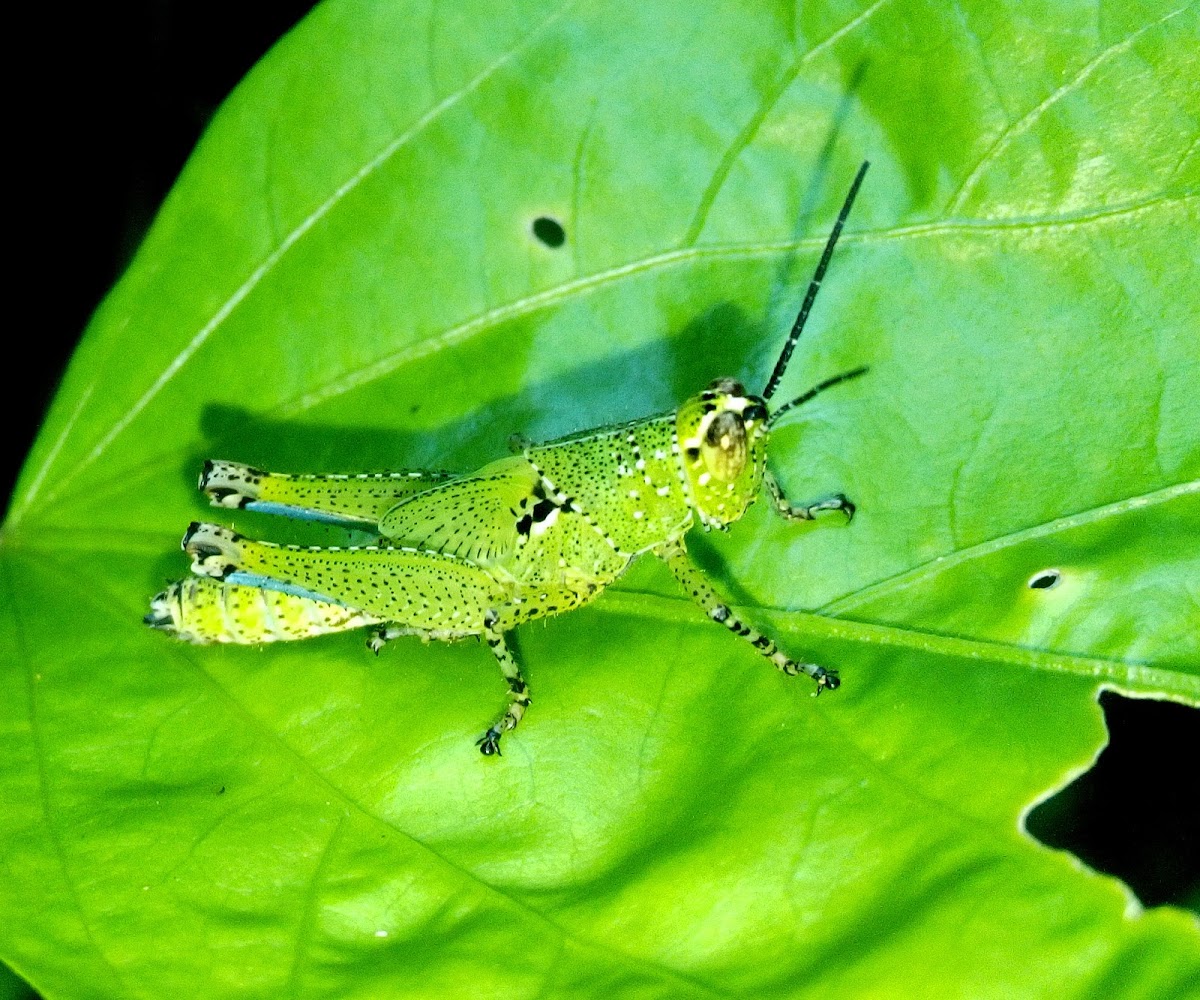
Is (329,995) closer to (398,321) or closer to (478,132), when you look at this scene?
(398,321)

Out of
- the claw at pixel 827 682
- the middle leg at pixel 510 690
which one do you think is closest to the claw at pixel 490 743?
the middle leg at pixel 510 690

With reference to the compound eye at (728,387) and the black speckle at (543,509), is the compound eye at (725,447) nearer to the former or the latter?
the compound eye at (728,387)

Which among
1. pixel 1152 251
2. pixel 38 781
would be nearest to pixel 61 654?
pixel 38 781

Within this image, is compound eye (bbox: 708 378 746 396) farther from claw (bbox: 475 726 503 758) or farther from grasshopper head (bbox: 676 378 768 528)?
claw (bbox: 475 726 503 758)

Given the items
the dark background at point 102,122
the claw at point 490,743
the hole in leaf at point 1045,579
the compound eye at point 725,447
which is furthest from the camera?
the dark background at point 102,122

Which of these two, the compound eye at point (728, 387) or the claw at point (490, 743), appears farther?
the compound eye at point (728, 387)

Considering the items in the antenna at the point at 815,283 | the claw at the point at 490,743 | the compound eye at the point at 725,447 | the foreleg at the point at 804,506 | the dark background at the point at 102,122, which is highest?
the dark background at the point at 102,122
